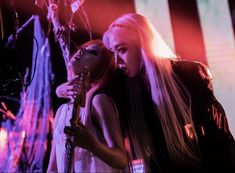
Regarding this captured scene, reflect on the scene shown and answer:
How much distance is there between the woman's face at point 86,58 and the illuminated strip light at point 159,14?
0.30 metres

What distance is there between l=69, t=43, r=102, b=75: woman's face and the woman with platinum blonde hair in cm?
7

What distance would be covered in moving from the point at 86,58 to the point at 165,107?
0.97 feet

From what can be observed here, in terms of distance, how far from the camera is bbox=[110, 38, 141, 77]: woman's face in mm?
1242

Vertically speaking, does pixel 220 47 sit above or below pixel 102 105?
above

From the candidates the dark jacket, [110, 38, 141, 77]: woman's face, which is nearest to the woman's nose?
[110, 38, 141, 77]: woman's face

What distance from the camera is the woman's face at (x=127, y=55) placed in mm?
1242

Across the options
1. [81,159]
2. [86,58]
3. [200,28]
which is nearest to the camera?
[81,159]

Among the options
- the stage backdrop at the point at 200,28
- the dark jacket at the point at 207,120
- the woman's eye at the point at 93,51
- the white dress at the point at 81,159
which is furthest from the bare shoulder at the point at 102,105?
the stage backdrop at the point at 200,28

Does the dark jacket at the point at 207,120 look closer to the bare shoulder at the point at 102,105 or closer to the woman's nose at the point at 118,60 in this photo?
the woman's nose at the point at 118,60

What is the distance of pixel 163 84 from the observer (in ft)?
3.98

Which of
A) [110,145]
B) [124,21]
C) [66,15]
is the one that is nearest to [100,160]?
[110,145]

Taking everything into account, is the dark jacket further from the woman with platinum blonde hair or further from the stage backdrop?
the stage backdrop

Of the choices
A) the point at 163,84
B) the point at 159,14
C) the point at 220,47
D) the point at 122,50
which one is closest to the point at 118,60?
the point at 122,50

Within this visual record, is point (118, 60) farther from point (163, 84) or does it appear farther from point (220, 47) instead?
point (220, 47)
